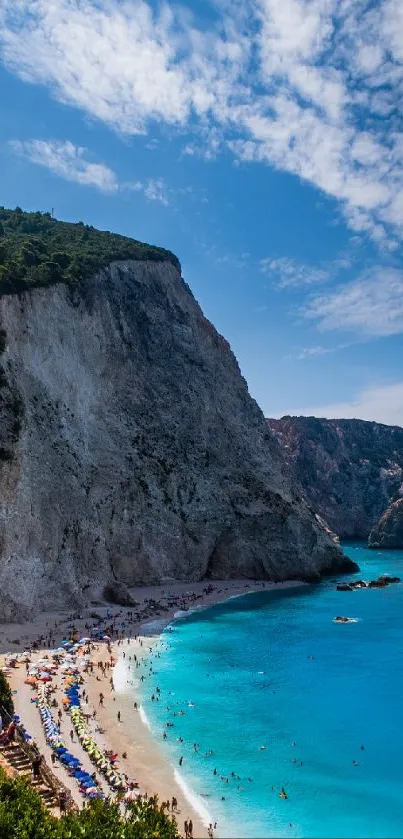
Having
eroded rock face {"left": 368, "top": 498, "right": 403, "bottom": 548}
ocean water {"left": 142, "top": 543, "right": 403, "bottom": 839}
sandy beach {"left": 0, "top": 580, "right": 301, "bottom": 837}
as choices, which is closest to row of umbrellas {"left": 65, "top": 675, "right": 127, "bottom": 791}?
sandy beach {"left": 0, "top": 580, "right": 301, "bottom": 837}

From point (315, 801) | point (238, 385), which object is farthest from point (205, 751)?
point (238, 385)

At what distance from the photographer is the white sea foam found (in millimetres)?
22359

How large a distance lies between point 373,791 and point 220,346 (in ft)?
258

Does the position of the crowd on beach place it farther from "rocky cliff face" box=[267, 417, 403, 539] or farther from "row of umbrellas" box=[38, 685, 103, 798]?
"rocky cliff face" box=[267, 417, 403, 539]

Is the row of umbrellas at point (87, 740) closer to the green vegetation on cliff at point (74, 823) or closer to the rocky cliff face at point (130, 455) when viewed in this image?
the green vegetation on cliff at point (74, 823)

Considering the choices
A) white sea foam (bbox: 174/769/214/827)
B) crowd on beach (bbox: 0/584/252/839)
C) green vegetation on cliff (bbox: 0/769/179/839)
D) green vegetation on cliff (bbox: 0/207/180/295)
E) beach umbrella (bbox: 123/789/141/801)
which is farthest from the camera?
green vegetation on cliff (bbox: 0/207/180/295)

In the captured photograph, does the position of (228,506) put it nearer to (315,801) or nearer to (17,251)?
(17,251)

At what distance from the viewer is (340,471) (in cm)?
16500

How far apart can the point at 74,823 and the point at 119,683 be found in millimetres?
26676

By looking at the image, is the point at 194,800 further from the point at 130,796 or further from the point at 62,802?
the point at 62,802

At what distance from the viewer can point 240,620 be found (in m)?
60.0

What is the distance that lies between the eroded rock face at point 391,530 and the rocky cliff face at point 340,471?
80.2 ft

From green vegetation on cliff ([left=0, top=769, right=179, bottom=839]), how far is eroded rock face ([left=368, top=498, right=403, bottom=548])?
4885 inches

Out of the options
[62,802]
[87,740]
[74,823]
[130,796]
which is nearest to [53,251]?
[87,740]
